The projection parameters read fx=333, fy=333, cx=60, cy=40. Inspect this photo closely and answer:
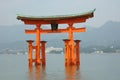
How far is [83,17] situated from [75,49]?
4.49 metres

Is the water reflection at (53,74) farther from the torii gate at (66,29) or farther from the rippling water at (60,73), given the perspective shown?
the torii gate at (66,29)

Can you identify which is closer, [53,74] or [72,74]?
[72,74]

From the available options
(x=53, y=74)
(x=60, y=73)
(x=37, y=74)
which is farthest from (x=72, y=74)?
(x=37, y=74)

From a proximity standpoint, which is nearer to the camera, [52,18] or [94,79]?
[94,79]

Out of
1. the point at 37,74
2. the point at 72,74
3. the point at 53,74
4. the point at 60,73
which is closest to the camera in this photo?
the point at 72,74

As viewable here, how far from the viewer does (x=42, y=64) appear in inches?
1618

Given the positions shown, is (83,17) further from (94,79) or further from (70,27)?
(94,79)

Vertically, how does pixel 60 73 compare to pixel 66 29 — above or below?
below

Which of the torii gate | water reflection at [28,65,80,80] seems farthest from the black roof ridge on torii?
water reflection at [28,65,80,80]

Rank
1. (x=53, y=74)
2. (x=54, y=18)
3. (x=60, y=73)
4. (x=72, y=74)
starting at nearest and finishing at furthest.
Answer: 1. (x=72, y=74)
2. (x=53, y=74)
3. (x=60, y=73)
4. (x=54, y=18)

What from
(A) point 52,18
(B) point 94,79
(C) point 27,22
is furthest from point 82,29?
(B) point 94,79

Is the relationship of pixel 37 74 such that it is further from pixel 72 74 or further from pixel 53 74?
pixel 72 74

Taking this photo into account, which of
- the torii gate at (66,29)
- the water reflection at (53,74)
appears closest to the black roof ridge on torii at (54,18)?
the torii gate at (66,29)

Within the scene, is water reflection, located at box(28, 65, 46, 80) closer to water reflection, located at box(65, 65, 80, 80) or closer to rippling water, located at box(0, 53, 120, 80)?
rippling water, located at box(0, 53, 120, 80)
